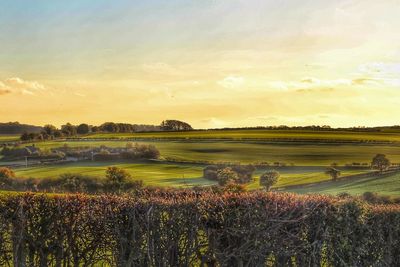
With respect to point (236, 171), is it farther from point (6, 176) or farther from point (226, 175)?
point (6, 176)

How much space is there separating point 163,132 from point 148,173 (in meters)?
8.95

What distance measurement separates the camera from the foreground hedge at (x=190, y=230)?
27.8 ft

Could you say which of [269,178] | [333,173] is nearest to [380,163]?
[333,173]

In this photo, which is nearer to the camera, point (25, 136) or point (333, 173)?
point (333, 173)

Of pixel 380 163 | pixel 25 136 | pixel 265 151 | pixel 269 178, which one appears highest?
pixel 25 136

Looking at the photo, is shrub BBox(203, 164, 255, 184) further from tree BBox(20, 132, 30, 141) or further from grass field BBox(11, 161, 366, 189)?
tree BBox(20, 132, 30, 141)

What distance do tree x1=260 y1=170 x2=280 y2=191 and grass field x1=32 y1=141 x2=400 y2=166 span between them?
14.9 ft

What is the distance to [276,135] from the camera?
182ft

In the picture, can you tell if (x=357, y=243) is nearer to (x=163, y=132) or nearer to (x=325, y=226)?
(x=325, y=226)

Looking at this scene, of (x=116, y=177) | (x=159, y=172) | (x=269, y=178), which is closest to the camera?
(x=269, y=178)

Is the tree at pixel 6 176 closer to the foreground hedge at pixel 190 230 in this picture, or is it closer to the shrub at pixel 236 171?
the shrub at pixel 236 171

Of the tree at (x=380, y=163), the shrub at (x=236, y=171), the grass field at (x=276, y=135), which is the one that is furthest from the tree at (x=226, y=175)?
the grass field at (x=276, y=135)

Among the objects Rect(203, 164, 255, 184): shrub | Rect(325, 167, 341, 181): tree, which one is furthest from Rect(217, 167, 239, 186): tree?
Rect(325, 167, 341, 181): tree

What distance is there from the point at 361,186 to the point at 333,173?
11.2ft
